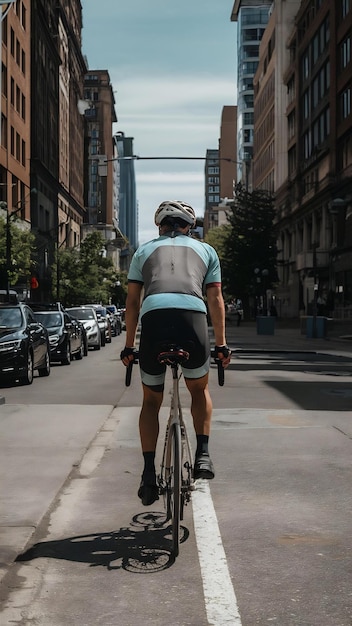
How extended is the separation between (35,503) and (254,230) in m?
73.8

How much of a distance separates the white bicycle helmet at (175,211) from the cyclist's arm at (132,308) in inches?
17.2

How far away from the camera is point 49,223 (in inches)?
3772

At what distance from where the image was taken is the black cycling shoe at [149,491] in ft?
18.2

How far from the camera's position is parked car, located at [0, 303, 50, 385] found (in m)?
18.0

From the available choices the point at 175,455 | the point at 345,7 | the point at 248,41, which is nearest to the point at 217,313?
the point at 175,455

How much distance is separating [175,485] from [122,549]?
614mm

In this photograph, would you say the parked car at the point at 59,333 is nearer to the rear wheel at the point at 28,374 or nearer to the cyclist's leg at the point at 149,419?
the rear wheel at the point at 28,374

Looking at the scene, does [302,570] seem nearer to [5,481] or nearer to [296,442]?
[5,481]

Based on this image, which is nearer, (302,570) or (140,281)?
(302,570)

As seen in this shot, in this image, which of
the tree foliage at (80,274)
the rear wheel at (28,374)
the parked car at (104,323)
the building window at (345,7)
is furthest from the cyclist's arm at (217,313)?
the tree foliage at (80,274)

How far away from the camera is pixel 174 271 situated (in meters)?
5.57

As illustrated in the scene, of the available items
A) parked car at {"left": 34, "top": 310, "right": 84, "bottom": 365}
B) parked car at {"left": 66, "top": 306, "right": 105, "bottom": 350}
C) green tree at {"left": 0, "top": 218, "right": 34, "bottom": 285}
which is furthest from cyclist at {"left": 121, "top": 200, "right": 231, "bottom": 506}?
green tree at {"left": 0, "top": 218, "right": 34, "bottom": 285}

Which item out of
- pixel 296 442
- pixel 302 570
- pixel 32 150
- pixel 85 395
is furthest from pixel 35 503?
Answer: pixel 32 150

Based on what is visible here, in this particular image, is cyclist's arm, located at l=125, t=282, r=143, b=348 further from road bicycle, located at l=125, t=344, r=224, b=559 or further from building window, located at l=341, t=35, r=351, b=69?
building window, located at l=341, t=35, r=351, b=69
